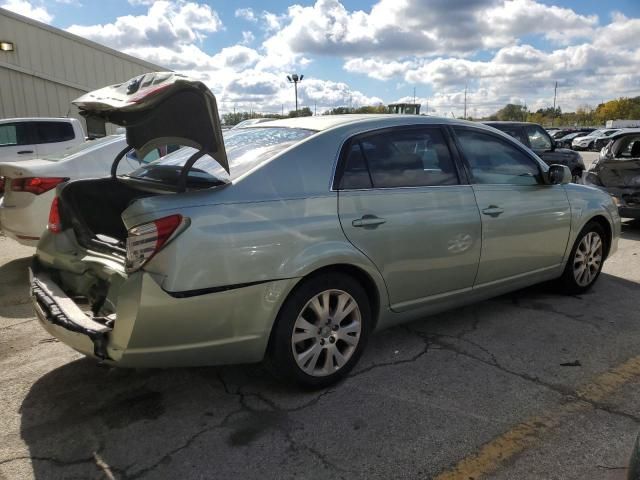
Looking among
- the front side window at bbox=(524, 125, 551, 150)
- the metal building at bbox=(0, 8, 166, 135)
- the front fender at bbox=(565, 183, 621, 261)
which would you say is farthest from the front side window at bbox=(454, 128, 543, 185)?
the metal building at bbox=(0, 8, 166, 135)

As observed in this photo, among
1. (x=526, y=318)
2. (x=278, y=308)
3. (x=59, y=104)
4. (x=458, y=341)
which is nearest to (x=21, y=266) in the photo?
(x=278, y=308)

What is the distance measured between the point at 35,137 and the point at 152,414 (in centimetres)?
911

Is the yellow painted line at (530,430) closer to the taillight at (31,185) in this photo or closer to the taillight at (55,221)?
the taillight at (55,221)

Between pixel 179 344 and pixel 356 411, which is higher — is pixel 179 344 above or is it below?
above

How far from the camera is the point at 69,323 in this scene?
272cm

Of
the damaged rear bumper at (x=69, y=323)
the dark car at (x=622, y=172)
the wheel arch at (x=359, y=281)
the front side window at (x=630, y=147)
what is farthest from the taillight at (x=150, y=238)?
the front side window at (x=630, y=147)

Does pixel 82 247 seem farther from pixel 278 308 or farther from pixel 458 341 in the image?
pixel 458 341

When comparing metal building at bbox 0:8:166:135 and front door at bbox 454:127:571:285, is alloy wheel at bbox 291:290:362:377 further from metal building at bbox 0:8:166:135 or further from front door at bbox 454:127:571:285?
metal building at bbox 0:8:166:135

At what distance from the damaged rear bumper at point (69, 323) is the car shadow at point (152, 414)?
44cm

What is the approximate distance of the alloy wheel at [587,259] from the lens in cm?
486

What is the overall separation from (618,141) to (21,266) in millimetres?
9094

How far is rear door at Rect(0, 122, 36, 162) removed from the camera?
10.0 meters

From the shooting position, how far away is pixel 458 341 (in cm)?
392

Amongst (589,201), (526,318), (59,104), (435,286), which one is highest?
(59,104)
